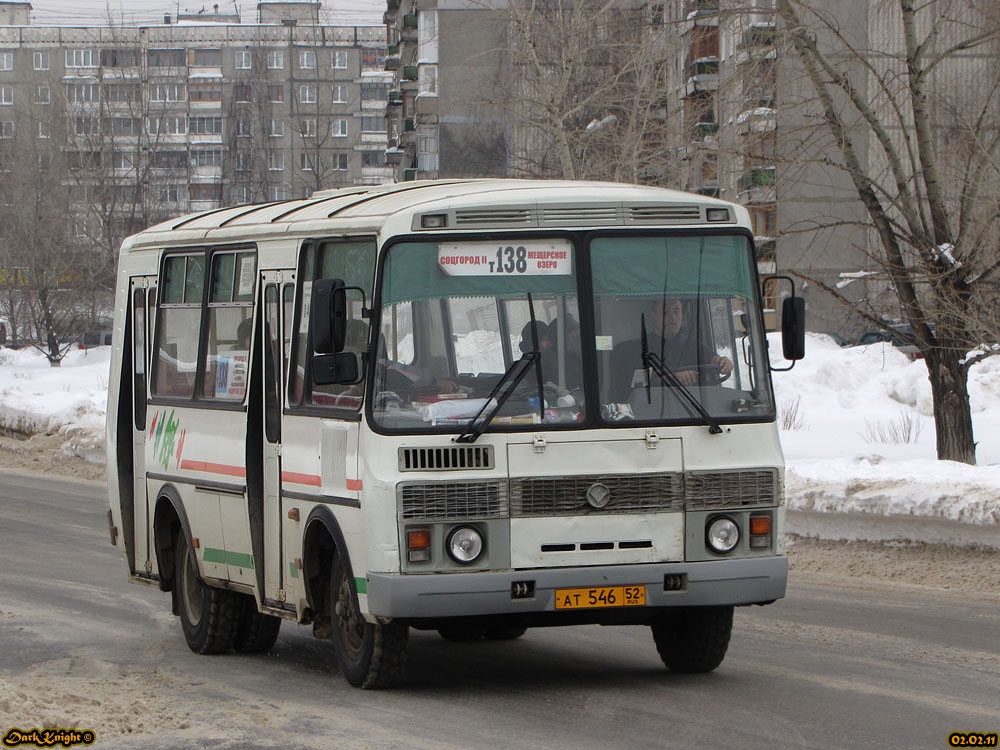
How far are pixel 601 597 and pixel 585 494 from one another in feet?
1.65

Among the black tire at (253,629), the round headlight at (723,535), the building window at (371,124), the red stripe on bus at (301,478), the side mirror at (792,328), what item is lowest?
the black tire at (253,629)

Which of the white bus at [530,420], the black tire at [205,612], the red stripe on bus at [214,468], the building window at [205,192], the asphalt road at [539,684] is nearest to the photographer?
the asphalt road at [539,684]

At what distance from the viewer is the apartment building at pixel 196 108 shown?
63281 mm

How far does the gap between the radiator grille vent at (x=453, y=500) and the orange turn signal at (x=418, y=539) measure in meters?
0.07

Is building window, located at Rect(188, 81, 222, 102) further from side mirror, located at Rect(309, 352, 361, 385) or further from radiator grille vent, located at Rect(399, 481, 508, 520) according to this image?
radiator grille vent, located at Rect(399, 481, 508, 520)

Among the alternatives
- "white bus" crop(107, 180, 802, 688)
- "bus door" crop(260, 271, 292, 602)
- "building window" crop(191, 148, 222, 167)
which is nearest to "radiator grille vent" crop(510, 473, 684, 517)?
"white bus" crop(107, 180, 802, 688)

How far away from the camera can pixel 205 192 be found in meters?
116

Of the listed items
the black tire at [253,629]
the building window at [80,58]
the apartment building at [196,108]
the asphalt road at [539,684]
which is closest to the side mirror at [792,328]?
the asphalt road at [539,684]

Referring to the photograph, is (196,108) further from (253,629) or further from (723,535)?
Answer: (723,535)

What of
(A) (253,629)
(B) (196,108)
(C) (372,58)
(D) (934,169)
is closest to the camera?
(A) (253,629)

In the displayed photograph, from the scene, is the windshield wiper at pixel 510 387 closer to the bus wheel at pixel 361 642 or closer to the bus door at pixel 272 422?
the bus wheel at pixel 361 642

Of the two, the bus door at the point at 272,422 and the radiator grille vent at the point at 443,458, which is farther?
the bus door at the point at 272,422

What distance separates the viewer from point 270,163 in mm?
87312

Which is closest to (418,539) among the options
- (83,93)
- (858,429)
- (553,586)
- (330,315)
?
(553,586)
